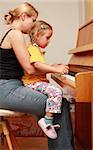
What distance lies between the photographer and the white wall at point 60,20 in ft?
12.1

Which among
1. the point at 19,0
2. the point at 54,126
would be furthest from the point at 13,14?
the point at 19,0

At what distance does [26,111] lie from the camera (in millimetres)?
1695

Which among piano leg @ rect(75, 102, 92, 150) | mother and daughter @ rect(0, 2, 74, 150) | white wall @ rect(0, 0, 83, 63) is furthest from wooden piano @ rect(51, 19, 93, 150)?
white wall @ rect(0, 0, 83, 63)

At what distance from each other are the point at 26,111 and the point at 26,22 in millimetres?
529

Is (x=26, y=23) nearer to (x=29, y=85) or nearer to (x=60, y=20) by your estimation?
(x=29, y=85)

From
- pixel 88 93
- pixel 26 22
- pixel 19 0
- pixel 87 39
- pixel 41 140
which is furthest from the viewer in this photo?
pixel 19 0

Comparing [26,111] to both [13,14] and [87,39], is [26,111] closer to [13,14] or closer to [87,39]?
[13,14]

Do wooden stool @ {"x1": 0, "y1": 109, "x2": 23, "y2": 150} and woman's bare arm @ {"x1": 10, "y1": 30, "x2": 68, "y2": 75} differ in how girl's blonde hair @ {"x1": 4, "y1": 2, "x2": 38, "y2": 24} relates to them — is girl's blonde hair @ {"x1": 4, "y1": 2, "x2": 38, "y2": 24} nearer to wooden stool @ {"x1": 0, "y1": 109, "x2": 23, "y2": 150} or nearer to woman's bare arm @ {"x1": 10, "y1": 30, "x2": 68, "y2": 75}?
Result: woman's bare arm @ {"x1": 10, "y1": 30, "x2": 68, "y2": 75}

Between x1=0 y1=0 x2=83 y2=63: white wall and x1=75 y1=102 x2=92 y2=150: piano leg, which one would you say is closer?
x1=75 y1=102 x2=92 y2=150: piano leg

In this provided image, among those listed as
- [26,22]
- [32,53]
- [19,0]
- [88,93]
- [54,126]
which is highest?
[19,0]

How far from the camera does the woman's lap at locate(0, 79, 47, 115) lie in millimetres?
1659

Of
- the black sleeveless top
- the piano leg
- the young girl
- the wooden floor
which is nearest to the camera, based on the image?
the young girl

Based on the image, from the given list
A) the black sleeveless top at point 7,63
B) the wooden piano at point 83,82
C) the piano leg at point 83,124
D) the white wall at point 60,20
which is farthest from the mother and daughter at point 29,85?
the white wall at point 60,20

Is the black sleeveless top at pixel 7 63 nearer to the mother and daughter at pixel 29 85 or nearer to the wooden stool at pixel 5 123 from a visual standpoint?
the mother and daughter at pixel 29 85
